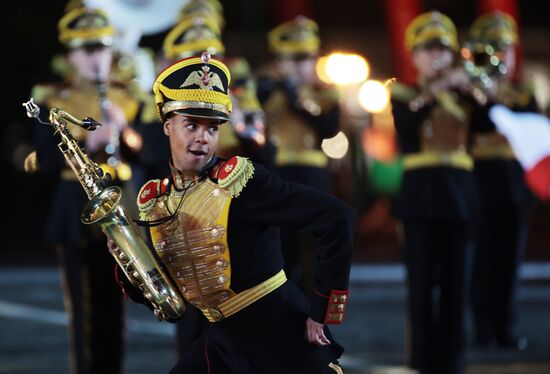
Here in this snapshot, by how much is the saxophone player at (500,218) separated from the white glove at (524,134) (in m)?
0.91

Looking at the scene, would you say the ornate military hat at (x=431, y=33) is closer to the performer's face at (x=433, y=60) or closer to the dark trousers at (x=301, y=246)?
the performer's face at (x=433, y=60)

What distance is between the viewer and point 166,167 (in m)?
9.02

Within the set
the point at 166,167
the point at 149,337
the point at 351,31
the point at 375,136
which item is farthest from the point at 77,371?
the point at 351,31

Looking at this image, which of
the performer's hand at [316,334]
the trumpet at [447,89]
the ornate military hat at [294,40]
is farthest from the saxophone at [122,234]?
the ornate military hat at [294,40]

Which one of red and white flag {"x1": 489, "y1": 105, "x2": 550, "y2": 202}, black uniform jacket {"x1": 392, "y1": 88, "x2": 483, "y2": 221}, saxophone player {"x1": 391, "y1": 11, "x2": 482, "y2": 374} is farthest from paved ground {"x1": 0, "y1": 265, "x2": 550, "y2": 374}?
red and white flag {"x1": 489, "y1": 105, "x2": 550, "y2": 202}

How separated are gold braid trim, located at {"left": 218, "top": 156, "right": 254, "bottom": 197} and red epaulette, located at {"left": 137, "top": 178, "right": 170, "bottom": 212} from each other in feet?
1.07

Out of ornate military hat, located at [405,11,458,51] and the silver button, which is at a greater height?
ornate military hat, located at [405,11,458,51]

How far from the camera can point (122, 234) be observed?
5.41m

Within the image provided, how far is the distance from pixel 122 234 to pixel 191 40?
153 inches

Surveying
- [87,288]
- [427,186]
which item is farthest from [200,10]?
[87,288]

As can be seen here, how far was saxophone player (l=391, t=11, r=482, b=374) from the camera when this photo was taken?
9.21m

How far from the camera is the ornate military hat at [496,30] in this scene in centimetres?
1136

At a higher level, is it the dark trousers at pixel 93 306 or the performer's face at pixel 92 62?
the performer's face at pixel 92 62

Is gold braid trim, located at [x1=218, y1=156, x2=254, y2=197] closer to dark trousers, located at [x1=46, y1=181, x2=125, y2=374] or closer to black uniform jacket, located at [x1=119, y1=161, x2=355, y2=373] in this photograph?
black uniform jacket, located at [x1=119, y1=161, x2=355, y2=373]
